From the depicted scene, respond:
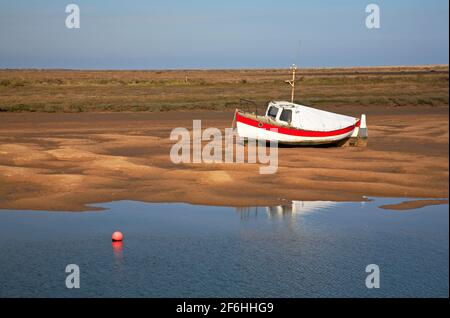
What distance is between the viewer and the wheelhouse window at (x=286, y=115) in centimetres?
2923

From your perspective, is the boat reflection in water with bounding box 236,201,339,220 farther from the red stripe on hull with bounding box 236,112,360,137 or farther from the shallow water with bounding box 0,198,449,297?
the red stripe on hull with bounding box 236,112,360,137

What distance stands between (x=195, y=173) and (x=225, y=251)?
8.18 m

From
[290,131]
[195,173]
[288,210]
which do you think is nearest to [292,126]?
[290,131]

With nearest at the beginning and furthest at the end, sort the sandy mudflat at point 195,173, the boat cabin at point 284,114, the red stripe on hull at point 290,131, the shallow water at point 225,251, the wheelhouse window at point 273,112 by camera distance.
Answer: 1. the shallow water at point 225,251
2. the sandy mudflat at point 195,173
3. the red stripe on hull at point 290,131
4. the boat cabin at point 284,114
5. the wheelhouse window at point 273,112

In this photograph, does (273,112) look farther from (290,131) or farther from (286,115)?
(290,131)

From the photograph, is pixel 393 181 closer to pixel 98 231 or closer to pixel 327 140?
pixel 327 140

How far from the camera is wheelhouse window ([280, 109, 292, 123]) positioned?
2923 cm

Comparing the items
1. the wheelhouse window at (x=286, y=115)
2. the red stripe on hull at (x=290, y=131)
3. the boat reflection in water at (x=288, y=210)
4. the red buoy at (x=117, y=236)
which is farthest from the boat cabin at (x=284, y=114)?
the red buoy at (x=117, y=236)

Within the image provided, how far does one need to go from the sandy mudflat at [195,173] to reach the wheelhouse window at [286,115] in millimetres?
1298

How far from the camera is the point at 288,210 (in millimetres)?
19281

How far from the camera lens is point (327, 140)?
29672mm

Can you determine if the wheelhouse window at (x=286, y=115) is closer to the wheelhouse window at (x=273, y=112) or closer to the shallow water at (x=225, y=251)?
the wheelhouse window at (x=273, y=112)

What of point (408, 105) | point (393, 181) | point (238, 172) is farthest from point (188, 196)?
point (408, 105)

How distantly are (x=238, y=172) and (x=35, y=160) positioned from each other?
8050mm
